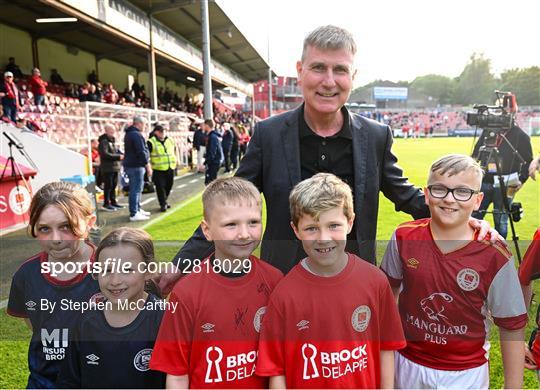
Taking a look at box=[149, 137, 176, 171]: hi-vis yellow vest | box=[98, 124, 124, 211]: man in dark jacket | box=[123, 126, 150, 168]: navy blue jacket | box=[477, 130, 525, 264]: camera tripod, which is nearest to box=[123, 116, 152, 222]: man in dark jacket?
box=[123, 126, 150, 168]: navy blue jacket

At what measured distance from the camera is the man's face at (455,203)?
1698mm

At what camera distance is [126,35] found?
14148 mm

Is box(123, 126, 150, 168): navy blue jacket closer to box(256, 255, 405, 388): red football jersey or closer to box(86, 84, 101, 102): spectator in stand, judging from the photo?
box(256, 255, 405, 388): red football jersey

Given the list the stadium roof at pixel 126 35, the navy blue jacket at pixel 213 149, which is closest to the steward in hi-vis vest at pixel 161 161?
the navy blue jacket at pixel 213 149

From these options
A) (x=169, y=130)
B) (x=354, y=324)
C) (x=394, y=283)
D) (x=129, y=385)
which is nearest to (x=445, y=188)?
(x=394, y=283)

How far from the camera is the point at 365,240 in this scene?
6.61 ft

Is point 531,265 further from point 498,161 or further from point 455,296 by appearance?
point 498,161

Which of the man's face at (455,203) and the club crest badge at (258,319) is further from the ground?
the man's face at (455,203)

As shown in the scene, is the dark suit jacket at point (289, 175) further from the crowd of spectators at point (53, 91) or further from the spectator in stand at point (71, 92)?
the spectator in stand at point (71, 92)

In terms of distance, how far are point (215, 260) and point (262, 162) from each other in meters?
0.62

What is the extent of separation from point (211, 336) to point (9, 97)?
10602 millimetres

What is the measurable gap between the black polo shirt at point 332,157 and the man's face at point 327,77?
16 centimetres

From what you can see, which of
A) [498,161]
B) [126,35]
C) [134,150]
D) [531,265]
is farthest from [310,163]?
[126,35]

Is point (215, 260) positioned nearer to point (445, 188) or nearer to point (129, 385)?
point (129, 385)
